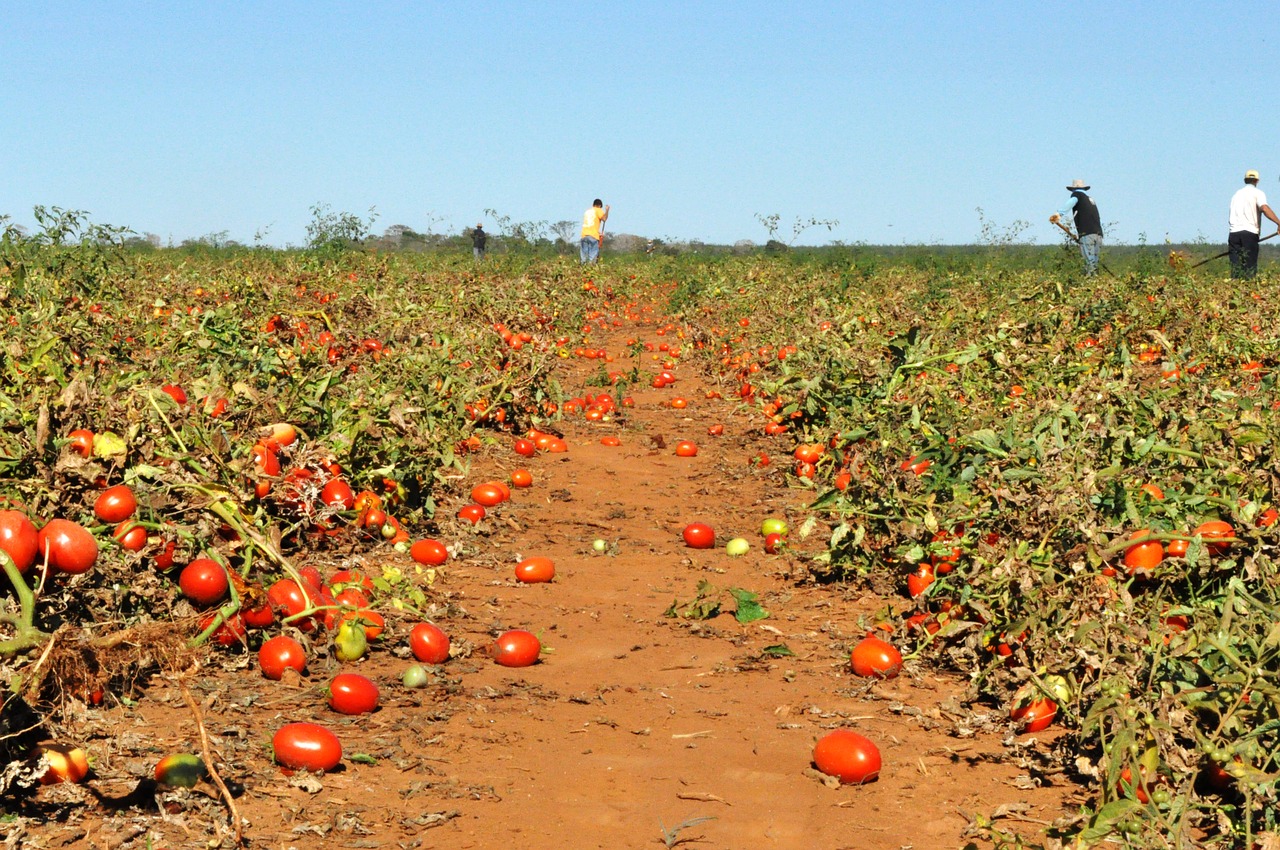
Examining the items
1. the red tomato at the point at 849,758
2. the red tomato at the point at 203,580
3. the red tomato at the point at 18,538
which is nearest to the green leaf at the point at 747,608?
the red tomato at the point at 849,758

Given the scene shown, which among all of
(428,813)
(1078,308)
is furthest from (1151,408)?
(1078,308)

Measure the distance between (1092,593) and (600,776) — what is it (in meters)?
1.48

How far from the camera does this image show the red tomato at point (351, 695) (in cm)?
336

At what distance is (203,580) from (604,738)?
4.14 feet

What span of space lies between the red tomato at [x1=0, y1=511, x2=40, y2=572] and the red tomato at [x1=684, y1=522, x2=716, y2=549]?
3009mm

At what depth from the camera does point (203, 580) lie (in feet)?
11.6

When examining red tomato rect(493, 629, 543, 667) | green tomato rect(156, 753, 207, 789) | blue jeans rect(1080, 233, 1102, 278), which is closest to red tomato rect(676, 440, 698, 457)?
red tomato rect(493, 629, 543, 667)

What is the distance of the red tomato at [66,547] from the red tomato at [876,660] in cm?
224

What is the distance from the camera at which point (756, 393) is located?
8.52m

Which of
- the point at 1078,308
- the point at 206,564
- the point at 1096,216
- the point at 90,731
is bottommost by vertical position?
the point at 90,731

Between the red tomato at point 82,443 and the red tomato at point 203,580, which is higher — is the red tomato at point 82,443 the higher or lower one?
the higher one

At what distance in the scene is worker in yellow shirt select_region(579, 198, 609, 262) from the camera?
22.4 metres

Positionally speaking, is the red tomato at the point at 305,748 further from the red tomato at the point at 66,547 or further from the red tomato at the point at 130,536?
the red tomato at the point at 130,536

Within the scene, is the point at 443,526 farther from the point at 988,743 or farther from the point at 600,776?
the point at 988,743
